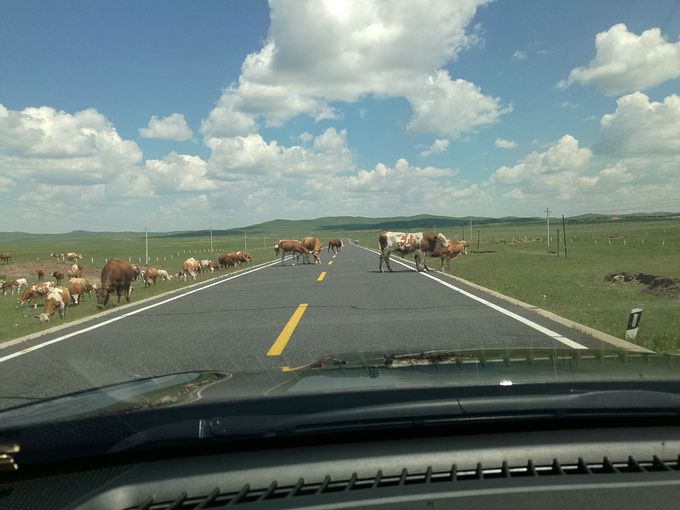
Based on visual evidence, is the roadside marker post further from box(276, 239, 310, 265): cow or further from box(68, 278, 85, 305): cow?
box(276, 239, 310, 265): cow

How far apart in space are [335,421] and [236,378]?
4.27 feet

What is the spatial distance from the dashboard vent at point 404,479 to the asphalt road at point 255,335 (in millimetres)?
3118

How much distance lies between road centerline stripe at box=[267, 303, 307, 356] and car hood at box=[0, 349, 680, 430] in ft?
11.0

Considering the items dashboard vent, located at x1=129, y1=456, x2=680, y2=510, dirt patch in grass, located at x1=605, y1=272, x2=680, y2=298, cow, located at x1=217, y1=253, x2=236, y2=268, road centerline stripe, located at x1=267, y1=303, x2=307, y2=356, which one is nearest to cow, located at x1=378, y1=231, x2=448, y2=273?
dirt patch in grass, located at x1=605, y1=272, x2=680, y2=298

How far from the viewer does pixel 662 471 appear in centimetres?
226

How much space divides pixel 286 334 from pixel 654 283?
14.7 meters

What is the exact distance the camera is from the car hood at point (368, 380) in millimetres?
2928

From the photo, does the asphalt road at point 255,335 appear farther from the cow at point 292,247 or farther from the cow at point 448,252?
the cow at point 292,247

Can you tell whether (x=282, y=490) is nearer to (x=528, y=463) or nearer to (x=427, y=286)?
(x=528, y=463)

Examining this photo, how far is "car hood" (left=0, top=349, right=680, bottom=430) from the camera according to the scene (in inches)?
115

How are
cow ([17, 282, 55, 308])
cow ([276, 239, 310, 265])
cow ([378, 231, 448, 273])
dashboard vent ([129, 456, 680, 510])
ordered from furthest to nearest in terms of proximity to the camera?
cow ([276, 239, 310, 265]) → cow ([378, 231, 448, 273]) → cow ([17, 282, 55, 308]) → dashboard vent ([129, 456, 680, 510])

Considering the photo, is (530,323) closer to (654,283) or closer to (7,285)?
(654,283)

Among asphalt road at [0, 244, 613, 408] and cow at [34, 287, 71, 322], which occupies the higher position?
asphalt road at [0, 244, 613, 408]

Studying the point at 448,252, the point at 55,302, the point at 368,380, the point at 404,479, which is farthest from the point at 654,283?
the point at 404,479
